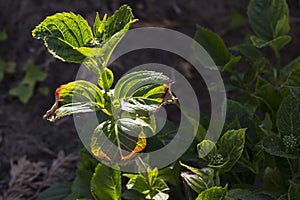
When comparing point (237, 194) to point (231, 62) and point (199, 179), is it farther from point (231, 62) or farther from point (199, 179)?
point (231, 62)

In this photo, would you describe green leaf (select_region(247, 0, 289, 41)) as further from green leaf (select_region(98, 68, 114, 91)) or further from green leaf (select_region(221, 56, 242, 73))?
green leaf (select_region(98, 68, 114, 91))

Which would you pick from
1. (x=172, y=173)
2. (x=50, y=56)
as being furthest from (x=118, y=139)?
(x=50, y=56)

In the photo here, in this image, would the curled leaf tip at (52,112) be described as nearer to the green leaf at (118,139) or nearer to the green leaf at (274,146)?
the green leaf at (118,139)

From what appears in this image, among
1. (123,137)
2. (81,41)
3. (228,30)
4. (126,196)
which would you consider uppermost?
(228,30)

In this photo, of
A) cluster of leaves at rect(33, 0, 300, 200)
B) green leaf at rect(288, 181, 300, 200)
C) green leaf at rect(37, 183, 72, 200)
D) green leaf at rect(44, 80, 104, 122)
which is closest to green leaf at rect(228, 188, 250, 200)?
cluster of leaves at rect(33, 0, 300, 200)

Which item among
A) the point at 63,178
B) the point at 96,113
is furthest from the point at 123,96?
the point at 63,178

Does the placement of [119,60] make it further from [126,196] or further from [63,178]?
[126,196]
